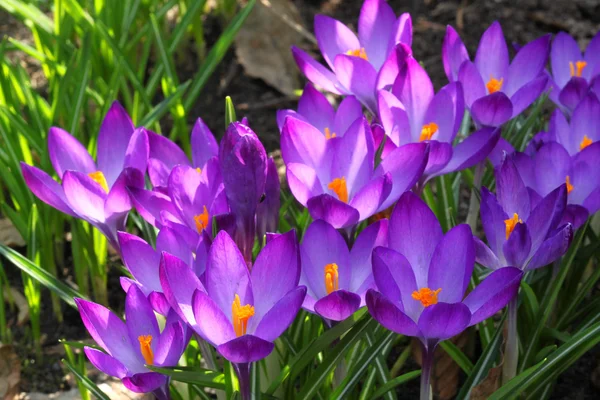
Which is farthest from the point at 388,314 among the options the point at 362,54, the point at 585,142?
the point at 362,54

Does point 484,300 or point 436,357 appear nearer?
point 484,300

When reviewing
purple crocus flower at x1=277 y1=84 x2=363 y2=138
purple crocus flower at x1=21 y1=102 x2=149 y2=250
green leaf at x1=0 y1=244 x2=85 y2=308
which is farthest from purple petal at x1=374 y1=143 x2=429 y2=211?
green leaf at x1=0 y1=244 x2=85 y2=308

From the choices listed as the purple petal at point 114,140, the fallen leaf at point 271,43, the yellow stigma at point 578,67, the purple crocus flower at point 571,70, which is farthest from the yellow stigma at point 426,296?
the fallen leaf at point 271,43

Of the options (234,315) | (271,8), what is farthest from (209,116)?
(234,315)

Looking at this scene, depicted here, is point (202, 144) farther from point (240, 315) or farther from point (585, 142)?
point (585, 142)

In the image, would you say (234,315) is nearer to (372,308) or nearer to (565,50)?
(372,308)

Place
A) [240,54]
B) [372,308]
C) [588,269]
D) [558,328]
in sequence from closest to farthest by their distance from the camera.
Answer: [372,308], [558,328], [588,269], [240,54]
